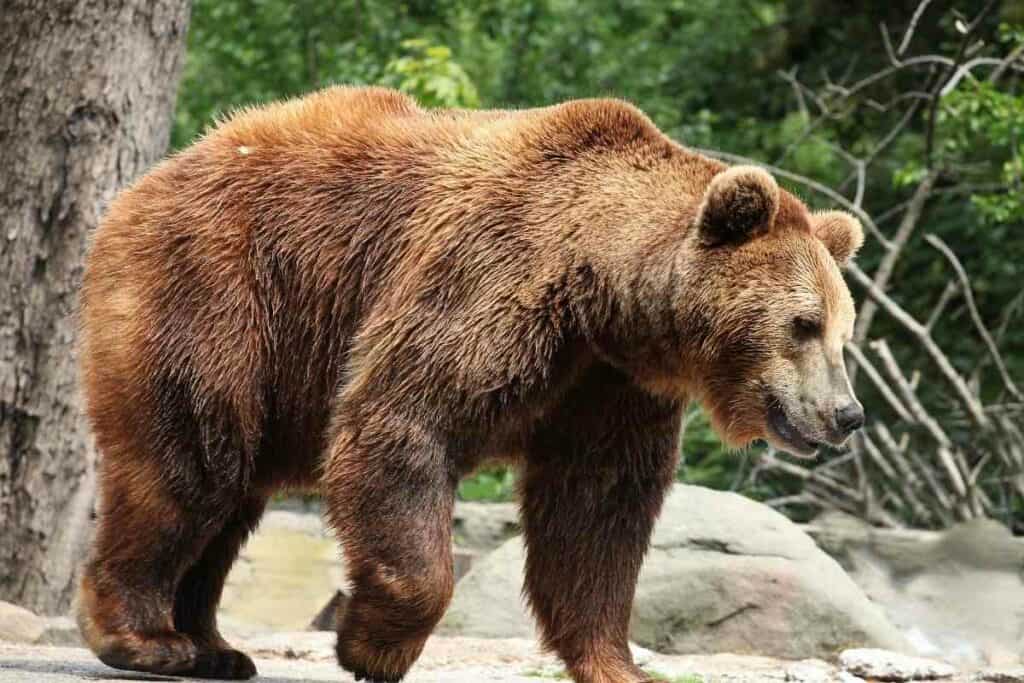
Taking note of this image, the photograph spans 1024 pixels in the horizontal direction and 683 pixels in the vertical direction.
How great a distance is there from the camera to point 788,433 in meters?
4.91

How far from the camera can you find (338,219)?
534 centimetres

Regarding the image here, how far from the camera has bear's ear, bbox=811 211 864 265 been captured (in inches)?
207

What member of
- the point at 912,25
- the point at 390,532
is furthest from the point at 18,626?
the point at 912,25

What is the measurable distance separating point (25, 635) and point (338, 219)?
2.81 m

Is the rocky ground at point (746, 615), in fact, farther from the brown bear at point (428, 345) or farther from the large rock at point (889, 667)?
the brown bear at point (428, 345)

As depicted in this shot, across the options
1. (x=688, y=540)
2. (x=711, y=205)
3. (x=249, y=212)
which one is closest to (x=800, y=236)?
(x=711, y=205)

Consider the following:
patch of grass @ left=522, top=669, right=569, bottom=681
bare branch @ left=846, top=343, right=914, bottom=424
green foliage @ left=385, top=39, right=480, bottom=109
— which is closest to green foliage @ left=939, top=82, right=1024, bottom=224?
bare branch @ left=846, top=343, right=914, bottom=424

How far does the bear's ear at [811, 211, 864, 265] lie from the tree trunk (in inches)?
162

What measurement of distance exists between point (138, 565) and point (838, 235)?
2.59 metres

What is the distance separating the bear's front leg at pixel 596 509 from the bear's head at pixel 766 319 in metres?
0.30

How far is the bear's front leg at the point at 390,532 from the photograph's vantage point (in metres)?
4.82

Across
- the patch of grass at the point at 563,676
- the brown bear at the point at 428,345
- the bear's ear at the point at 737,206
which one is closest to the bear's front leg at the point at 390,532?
the brown bear at the point at 428,345

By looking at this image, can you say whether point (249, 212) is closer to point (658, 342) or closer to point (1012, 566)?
point (658, 342)

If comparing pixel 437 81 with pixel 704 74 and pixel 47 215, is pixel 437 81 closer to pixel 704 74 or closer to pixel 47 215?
pixel 47 215
